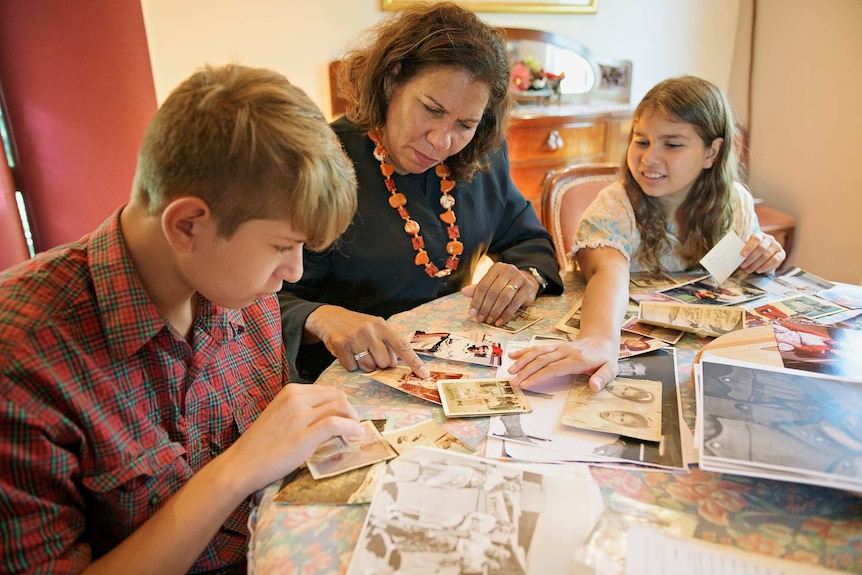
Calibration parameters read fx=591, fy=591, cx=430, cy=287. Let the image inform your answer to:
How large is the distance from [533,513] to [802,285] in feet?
4.07

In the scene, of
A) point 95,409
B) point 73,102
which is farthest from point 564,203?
point 73,102

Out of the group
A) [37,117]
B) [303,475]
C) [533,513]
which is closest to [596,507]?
[533,513]

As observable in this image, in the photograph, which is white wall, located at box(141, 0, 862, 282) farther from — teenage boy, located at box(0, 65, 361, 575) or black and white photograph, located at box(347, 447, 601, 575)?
black and white photograph, located at box(347, 447, 601, 575)

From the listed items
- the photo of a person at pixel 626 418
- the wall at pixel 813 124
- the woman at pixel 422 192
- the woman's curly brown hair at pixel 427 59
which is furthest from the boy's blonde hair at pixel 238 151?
the wall at pixel 813 124

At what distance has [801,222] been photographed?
10.3 ft

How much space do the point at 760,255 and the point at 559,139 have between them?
187 cm

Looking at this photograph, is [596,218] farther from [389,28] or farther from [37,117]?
[37,117]

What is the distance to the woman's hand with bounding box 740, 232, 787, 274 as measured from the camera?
5.25ft

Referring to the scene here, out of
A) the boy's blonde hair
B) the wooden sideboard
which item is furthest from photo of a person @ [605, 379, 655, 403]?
the wooden sideboard

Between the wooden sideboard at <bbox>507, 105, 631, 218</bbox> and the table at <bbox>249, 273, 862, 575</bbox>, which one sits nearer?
the table at <bbox>249, 273, 862, 575</bbox>

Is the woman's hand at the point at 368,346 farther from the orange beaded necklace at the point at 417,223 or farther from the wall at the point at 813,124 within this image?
the wall at the point at 813,124

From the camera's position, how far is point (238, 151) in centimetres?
75

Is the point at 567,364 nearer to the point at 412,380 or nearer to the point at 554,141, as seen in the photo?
the point at 412,380

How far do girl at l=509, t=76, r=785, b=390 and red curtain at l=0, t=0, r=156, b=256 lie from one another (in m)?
2.03
